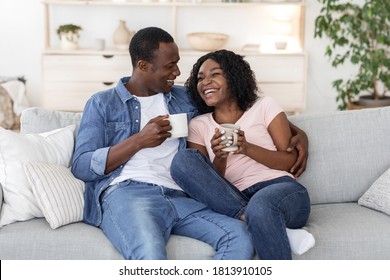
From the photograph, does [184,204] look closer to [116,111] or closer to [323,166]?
[116,111]

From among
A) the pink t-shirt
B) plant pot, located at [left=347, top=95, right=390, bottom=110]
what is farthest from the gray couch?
plant pot, located at [left=347, top=95, right=390, bottom=110]

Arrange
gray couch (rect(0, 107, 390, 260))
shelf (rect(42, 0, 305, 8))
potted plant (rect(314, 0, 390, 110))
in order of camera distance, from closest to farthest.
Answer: gray couch (rect(0, 107, 390, 260)) < potted plant (rect(314, 0, 390, 110)) < shelf (rect(42, 0, 305, 8))

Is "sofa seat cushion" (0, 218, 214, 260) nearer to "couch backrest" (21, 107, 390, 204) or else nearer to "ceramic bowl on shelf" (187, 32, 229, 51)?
"couch backrest" (21, 107, 390, 204)

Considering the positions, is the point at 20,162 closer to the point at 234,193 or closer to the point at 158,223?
the point at 158,223

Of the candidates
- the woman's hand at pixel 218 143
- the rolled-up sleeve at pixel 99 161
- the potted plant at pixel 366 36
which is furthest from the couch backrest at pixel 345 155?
the potted plant at pixel 366 36

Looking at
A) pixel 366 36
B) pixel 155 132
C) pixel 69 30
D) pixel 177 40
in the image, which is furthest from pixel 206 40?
pixel 155 132

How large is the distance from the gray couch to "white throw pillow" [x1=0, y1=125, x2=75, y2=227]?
0.14ft

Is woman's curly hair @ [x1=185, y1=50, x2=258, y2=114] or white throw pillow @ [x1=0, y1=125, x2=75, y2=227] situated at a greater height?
woman's curly hair @ [x1=185, y1=50, x2=258, y2=114]

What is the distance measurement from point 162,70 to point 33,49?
3.11 m

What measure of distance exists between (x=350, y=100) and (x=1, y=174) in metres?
3.20

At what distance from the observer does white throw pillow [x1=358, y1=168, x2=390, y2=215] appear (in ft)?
7.78

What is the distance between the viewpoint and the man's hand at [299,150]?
2.40 meters

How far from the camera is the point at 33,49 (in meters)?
5.25

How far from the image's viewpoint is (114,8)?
521 centimetres
